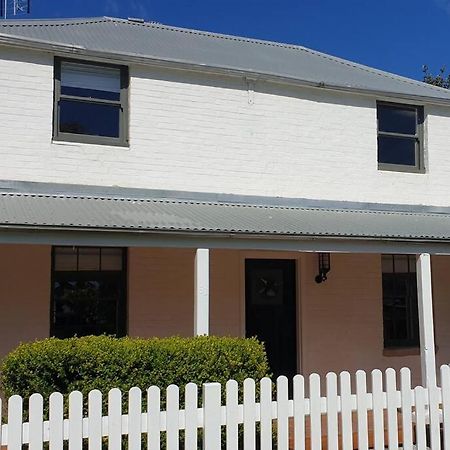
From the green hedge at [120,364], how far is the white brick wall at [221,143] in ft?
11.0

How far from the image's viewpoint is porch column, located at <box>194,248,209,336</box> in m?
7.25

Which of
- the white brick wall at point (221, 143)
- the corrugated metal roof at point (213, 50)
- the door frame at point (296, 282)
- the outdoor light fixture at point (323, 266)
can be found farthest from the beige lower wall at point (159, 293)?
the corrugated metal roof at point (213, 50)

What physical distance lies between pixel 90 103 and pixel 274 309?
176 inches

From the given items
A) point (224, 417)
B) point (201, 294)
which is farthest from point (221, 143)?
point (224, 417)

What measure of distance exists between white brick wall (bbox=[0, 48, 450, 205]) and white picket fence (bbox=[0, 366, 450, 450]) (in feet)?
14.9

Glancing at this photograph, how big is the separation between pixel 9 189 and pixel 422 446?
6.06 metres

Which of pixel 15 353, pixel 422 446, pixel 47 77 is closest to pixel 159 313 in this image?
pixel 15 353

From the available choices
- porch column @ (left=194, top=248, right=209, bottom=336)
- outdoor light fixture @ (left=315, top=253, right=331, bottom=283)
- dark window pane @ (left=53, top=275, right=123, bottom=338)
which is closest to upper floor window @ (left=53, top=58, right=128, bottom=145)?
dark window pane @ (left=53, top=275, right=123, bottom=338)

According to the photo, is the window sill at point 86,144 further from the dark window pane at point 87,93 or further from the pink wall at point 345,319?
the pink wall at point 345,319

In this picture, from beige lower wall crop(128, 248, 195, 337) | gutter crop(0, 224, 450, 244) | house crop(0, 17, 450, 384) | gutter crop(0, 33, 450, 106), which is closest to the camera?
gutter crop(0, 224, 450, 244)

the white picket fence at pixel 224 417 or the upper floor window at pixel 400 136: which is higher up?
the upper floor window at pixel 400 136

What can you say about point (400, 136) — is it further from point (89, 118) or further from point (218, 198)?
point (89, 118)

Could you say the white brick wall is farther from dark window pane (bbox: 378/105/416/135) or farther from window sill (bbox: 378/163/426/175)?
dark window pane (bbox: 378/105/416/135)

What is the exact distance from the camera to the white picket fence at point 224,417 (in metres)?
4.50
